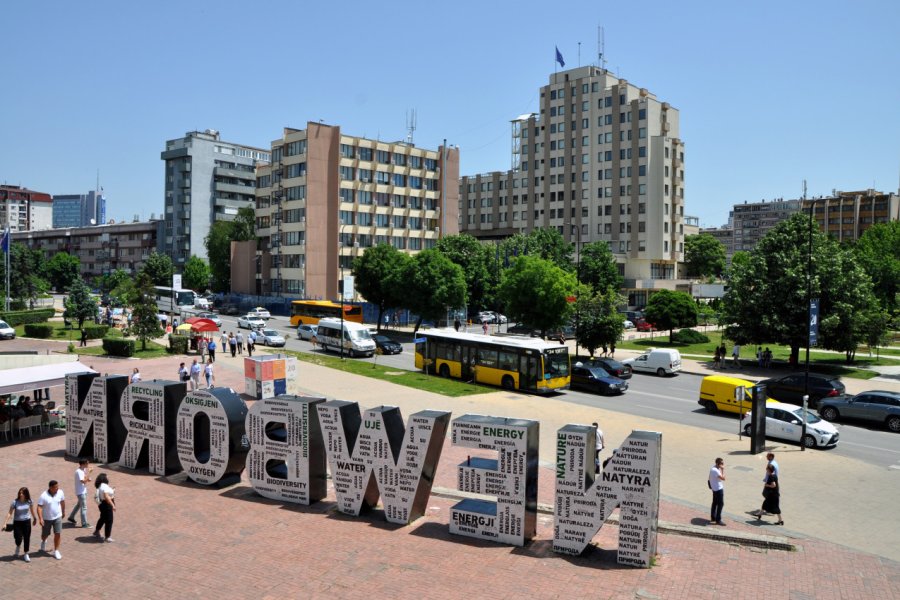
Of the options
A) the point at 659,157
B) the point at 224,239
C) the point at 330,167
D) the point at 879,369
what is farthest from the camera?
the point at 224,239

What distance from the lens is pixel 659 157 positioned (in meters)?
87.8

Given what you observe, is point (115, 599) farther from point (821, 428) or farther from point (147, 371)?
point (147, 371)

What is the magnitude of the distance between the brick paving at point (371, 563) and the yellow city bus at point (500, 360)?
17046mm

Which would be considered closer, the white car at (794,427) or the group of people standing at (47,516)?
the group of people standing at (47,516)

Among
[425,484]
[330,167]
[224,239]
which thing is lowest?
[425,484]

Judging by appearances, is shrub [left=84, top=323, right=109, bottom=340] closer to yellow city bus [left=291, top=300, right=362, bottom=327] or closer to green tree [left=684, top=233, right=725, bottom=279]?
yellow city bus [left=291, top=300, right=362, bottom=327]

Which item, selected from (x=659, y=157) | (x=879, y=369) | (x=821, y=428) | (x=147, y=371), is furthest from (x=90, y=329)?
(x=659, y=157)

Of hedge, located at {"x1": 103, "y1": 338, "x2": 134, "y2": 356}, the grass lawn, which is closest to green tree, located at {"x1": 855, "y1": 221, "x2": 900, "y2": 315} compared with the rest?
the grass lawn

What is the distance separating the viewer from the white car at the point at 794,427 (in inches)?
949

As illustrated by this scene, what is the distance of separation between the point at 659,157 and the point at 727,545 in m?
80.1

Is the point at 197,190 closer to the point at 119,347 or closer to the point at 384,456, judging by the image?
the point at 119,347

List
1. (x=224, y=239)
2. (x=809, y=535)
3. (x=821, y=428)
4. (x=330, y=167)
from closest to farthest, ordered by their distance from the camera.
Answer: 1. (x=809, y=535)
2. (x=821, y=428)
3. (x=330, y=167)
4. (x=224, y=239)

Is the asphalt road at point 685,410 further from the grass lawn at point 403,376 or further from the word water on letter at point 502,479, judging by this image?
the word water on letter at point 502,479

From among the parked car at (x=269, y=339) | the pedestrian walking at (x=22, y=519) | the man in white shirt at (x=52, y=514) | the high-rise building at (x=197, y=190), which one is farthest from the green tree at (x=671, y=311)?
the high-rise building at (x=197, y=190)
